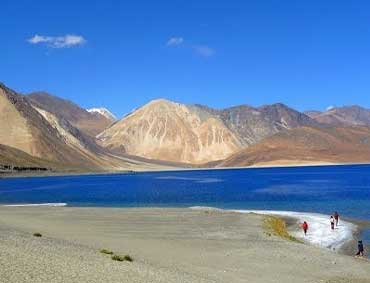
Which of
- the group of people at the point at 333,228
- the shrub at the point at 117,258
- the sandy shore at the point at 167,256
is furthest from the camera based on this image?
the group of people at the point at 333,228

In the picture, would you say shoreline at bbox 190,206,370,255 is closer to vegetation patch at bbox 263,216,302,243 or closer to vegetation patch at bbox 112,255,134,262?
vegetation patch at bbox 263,216,302,243

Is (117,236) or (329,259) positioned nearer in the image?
(329,259)

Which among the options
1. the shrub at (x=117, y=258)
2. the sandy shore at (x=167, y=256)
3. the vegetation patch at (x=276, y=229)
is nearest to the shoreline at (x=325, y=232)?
the vegetation patch at (x=276, y=229)

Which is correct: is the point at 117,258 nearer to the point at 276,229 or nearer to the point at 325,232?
the point at 276,229

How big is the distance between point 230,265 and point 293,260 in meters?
4.73

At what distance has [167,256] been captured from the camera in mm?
30875

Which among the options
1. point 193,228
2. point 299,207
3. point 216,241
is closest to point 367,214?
point 299,207

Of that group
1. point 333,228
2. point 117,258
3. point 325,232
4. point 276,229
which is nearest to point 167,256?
point 117,258

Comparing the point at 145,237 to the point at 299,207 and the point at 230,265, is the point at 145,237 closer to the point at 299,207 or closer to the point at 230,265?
the point at 230,265

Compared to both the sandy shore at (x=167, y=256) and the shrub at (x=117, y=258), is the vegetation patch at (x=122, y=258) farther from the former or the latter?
the sandy shore at (x=167, y=256)

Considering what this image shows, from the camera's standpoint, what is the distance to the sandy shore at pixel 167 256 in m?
23.0

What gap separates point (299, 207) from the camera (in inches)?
3184

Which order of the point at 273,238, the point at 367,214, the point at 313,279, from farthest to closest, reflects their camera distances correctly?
1. the point at 367,214
2. the point at 273,238
3. the point at 313,279

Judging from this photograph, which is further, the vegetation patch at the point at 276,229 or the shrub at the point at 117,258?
the vegetation patch at the point at 276,229
